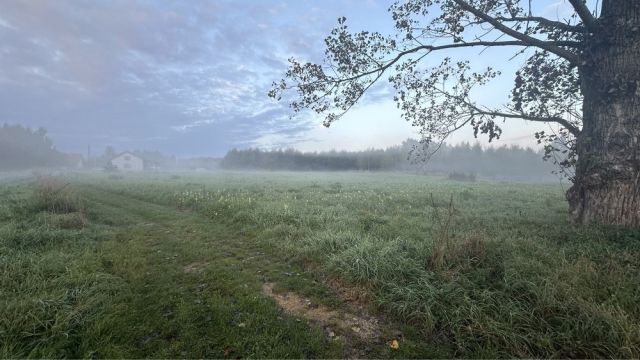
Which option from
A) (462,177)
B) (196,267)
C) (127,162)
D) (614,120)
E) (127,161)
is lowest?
(196,267)

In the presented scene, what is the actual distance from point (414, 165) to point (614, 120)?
7910 centimetres

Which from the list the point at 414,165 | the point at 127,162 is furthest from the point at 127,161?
the point at 414,165

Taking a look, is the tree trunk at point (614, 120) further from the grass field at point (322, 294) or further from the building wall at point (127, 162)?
the building wall at point (127, 162)

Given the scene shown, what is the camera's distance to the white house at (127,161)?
290ft

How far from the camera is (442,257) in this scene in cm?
555

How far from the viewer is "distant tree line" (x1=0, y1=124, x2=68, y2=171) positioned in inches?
3214

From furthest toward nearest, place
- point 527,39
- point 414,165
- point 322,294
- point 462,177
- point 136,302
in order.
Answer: point 414,165, point 462,177, point 527,39, point 322,294, point 136,302

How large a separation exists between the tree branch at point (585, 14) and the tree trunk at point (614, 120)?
→ 23 cm

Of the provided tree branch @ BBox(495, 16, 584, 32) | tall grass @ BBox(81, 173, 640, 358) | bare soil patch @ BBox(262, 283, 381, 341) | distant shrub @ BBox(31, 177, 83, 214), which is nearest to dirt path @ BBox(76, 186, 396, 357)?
bare soil patch @ BBox(262, 283, 381, 341)

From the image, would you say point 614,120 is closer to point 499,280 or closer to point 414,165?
point 499,280

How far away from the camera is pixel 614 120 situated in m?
7.98

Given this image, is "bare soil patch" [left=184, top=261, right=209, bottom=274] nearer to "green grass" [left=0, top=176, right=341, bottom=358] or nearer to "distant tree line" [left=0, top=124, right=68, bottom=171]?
"green grass" [left=0, top=176, right=341, bottom=358]

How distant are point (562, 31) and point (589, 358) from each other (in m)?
10.8

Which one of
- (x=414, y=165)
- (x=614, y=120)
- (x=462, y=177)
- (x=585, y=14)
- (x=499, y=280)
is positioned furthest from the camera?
(x=414, y=165)
